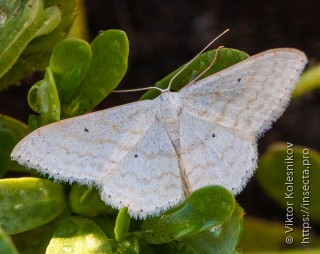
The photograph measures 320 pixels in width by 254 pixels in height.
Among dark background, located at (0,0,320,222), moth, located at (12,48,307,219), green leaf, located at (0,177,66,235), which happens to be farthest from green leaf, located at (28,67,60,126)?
dark background, located at (0,0,320,222)

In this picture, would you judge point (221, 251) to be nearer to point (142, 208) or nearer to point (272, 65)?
point (142, 208)

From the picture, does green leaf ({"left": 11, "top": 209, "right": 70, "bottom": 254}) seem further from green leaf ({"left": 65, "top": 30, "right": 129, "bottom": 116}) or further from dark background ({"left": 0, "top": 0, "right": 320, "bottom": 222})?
dark background ({"left": 0, "top": 0, "right": 320, "bottom": 222})

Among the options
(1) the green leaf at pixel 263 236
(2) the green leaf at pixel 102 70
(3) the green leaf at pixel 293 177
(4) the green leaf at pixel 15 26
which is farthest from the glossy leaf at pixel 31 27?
(1) the green leaf at pixel 263 236

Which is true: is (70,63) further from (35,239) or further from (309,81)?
(309,81)

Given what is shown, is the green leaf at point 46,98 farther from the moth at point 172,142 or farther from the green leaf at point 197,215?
the green leaf at point 197,215

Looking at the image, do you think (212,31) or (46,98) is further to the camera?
(212,31)

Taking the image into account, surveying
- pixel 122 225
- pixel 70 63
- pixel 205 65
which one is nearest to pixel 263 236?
pixel 205 65
